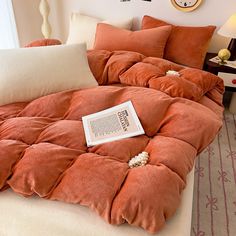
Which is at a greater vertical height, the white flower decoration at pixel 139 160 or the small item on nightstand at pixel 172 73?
the small item on nightstand at pixel 172 73

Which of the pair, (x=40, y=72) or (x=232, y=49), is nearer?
(x=40, y=72)

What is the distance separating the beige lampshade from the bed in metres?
0.62

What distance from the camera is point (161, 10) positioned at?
2.38 m

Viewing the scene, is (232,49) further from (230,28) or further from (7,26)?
(7,26)

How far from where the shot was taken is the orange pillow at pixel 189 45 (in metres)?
2.14

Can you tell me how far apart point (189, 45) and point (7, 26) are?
5.73ft

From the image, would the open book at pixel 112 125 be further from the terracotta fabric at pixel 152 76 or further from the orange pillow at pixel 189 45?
the orange pillow at pixel 189 45

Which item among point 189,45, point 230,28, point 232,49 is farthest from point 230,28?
point 189,45

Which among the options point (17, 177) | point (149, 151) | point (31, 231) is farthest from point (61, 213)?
point (149, 151)

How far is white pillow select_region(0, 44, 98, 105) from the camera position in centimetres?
142

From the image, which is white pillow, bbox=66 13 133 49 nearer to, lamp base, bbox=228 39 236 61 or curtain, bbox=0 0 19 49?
curtain, bbox=0 0 19 49

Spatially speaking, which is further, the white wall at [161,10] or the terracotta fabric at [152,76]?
the white wall at [161,10]

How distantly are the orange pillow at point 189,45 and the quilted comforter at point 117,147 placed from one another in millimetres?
615

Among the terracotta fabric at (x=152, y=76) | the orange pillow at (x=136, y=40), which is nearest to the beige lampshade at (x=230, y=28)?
the orange pillow at (x=136, y=40)
